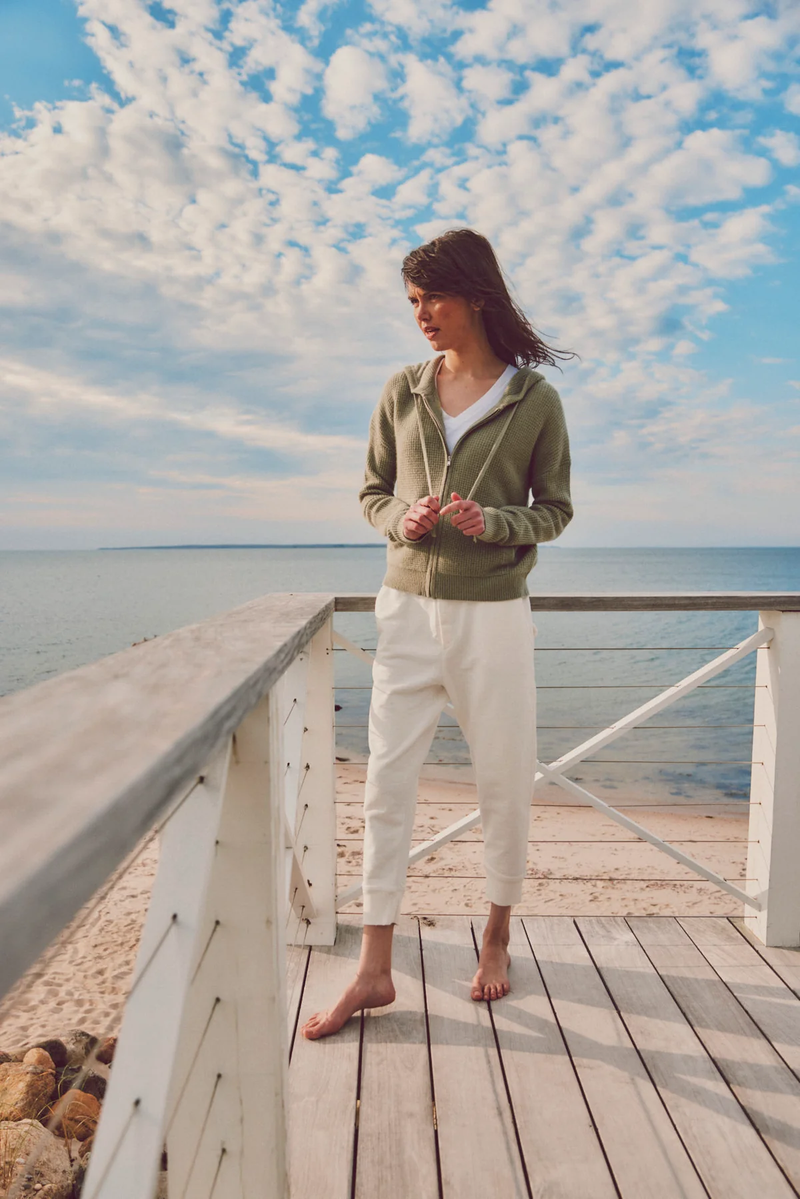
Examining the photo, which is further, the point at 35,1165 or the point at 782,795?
the point at 782,795

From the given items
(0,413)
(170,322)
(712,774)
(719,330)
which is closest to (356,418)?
(170,322)

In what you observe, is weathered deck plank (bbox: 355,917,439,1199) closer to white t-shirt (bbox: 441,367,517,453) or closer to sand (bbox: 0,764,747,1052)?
sand (bbox: 0,764,747,1052)

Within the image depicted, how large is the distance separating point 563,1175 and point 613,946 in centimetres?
82

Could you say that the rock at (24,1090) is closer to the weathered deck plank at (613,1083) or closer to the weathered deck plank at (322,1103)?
the weathered deck plank at (322,1103)

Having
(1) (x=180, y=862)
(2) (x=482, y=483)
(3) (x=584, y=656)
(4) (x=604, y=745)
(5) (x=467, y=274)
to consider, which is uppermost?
(5) (x=467, y=274)

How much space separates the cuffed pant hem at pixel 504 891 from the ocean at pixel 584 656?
1.52ft

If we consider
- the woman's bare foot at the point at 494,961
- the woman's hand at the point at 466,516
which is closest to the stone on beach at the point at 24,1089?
the woman's bare foot at the point at 494,961

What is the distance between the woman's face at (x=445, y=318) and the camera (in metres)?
1.70

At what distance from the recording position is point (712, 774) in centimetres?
789

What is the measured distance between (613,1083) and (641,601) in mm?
1190

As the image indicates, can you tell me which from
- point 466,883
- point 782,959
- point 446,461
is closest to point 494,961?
point 782,959

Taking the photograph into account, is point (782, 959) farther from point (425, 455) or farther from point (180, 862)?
point (180, 862)

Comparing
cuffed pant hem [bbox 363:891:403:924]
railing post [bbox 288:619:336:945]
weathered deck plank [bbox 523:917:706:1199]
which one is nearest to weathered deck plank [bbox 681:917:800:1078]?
weathered deck plank [bbox 523:917:706:1199]

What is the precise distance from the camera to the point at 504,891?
1805 millimetres
